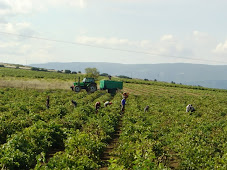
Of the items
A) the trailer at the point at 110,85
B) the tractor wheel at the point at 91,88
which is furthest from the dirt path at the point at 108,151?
the trailer at the point at 110,85

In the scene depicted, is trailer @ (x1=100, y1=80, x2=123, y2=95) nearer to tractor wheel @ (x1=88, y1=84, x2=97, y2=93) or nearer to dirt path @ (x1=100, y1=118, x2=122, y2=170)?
tractor wheel @ (x1=88, y1=84, x2=97, y2=93)

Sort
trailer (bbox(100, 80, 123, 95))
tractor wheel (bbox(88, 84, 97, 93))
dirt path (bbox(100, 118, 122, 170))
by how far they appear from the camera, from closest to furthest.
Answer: dirt path (bbox(100, 118, 122, 170))
tractor wheel (bbox(88, 84, 97, 93))
trailer (bbox(100, 80, 123, 95))

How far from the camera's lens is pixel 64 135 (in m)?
13.3

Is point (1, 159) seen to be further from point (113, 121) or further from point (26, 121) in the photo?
point (113, 121)

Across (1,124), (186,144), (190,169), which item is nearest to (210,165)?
(190,169)

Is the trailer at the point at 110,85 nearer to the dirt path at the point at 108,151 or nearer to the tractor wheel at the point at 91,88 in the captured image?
the tractor wheel at the point at 91,88

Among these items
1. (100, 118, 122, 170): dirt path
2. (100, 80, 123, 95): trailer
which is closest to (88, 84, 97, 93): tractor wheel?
(100, 80, 123, 95): trailer

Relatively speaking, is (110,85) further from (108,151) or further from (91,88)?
(108,151)

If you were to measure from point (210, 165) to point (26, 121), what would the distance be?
11.8 meters

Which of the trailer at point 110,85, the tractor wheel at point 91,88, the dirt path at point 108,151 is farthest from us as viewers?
the trailer at point 110,85

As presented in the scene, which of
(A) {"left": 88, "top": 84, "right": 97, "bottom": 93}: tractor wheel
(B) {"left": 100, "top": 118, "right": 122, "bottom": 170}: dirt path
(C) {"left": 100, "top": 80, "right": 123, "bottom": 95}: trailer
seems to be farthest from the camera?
(C) {"left": 100, "top": 80, "right": 123, "bottom": 95}: trailer

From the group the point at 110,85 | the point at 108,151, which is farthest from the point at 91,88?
the point at 108,151

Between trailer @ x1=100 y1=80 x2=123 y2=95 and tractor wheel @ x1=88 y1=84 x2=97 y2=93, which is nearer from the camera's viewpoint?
tractor wheel @ x1=88 y1=84 x2=97 y2=93

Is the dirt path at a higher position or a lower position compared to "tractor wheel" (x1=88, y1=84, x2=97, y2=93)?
lower
